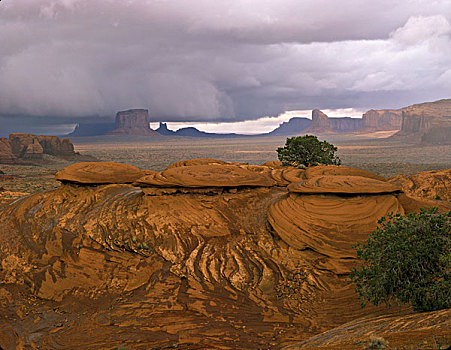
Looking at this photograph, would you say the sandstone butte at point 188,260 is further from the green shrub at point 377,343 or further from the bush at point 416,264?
the green shrub at point 377,343

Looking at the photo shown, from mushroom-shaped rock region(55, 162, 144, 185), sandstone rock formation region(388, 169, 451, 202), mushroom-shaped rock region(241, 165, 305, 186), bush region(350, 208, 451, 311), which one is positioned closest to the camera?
bush region(350, 208, 451, 311)

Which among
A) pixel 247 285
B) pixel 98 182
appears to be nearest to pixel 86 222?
pixel 98 182

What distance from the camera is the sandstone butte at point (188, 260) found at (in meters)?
13.1

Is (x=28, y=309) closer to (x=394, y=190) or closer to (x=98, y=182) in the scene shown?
(x=98, y=182)

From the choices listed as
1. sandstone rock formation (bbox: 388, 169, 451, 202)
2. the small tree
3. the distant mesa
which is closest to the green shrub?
sandstone rock formation (bbox: 388, 169, 451, 202)

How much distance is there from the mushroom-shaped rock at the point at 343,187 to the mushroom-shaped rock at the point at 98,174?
1268cm

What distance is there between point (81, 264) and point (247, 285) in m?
9.48

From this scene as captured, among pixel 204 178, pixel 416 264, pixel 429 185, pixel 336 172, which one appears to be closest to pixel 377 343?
pixel 416 264

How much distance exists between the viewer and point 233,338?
12289mm

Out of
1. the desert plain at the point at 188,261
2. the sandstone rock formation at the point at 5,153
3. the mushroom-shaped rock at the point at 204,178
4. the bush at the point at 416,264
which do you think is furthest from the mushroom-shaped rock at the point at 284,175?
the sandstone rock formation at the point at 5,153

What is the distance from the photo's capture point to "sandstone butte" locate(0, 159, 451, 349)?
13.1 m

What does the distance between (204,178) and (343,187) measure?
8.05 metres

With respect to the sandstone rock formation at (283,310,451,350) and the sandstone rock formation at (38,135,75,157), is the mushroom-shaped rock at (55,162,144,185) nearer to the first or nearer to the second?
the sandstone rock formation at (283,310,451,350)

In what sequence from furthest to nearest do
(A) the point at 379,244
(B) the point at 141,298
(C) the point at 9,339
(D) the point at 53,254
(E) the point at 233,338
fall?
(D) the point at 53,254 → (B) the point at 141,298 → (C) the point at 9,339 → (E) the point at 233,338 → (A) the point at 379,244
